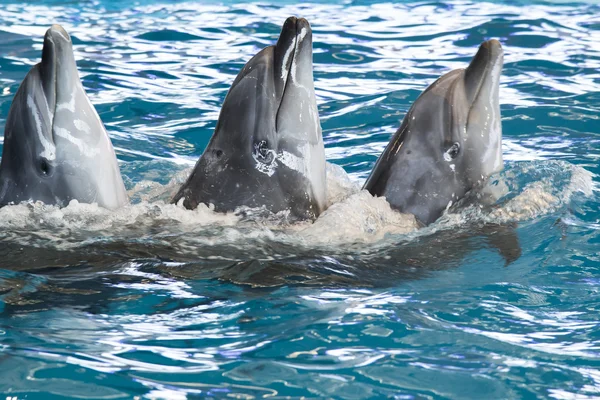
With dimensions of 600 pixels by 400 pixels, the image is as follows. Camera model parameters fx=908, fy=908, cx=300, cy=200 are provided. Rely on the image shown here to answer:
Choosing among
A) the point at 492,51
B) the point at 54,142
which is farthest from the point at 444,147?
the point at 54,142

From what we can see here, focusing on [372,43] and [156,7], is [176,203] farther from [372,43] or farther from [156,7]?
[156,7]

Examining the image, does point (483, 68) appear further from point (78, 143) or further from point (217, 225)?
point (78, 143)

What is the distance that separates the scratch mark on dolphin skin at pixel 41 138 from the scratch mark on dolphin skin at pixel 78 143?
0.27 ft

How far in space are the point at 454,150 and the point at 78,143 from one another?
7.29 ft

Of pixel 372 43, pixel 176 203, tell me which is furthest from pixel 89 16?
pixel 176 203

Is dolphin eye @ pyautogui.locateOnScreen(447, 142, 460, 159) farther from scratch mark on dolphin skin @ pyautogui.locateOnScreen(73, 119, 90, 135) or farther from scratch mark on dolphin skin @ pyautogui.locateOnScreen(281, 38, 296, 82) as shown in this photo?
scratch mark on dolphin skin @ pyautogui.locateOnScreen(73, 119, 90, 135)

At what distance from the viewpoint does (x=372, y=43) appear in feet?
45.0

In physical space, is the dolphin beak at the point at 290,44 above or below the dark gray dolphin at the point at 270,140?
above

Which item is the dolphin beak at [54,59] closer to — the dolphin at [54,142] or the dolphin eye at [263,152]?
the dolphin at [54,142]

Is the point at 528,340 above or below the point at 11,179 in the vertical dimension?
below

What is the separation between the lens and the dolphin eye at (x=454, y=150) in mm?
5496

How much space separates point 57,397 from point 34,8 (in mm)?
15731

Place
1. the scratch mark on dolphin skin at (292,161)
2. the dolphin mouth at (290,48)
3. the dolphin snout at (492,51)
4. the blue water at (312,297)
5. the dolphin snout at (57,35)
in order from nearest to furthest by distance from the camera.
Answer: the blue water at (312,297) → the dolphin snout at (57,35) → the dolphin mouth at (290,48) → the scratch mark on dolphin skin at (292,161) → the dolphin snout at (492,51)

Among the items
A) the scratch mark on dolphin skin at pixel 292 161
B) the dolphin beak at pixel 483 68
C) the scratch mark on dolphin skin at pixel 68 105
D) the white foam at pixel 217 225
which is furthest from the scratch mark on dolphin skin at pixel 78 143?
the dolphin beak at pixel 483 68
